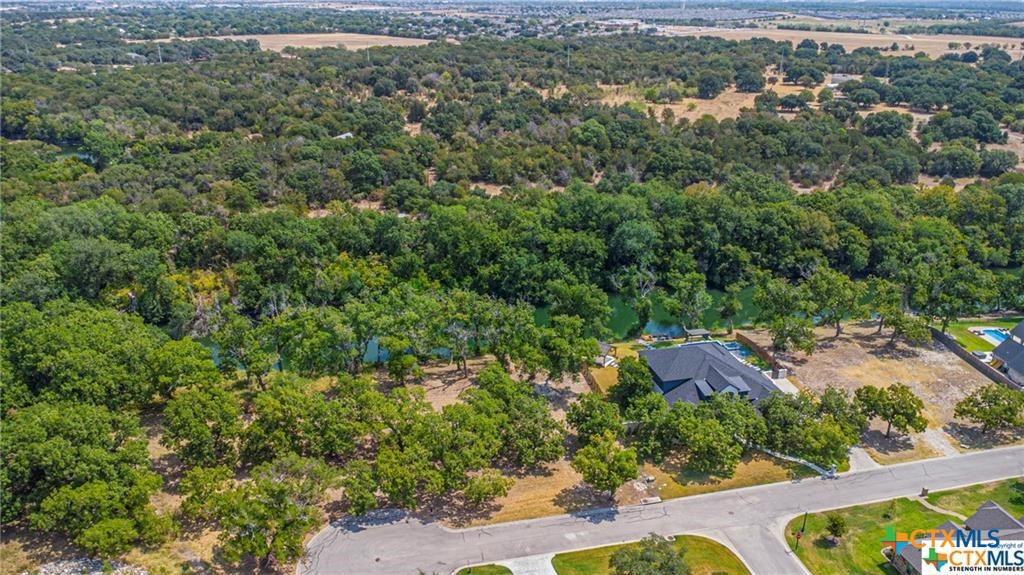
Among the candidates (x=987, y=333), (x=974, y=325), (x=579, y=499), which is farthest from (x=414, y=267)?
(x=987, y=333)

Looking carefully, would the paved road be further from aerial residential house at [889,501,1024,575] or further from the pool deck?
the pool deck

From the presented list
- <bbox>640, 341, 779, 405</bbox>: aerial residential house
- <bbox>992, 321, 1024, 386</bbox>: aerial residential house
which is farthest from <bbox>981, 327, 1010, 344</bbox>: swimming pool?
<bbox>640, 341, 779, 405</bbox>: aerial residential house

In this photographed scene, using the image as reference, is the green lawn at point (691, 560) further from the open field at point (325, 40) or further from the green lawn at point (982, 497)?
the open field at point (325, 40)

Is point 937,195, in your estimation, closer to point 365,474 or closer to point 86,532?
point 365,474

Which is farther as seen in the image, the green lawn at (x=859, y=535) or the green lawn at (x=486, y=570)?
the green lawn at (x=859, y=535)

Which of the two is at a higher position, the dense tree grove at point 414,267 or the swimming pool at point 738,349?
the dense tree grove at point 414,267

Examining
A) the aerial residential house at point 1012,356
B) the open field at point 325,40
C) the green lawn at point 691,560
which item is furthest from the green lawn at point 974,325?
the open field at point 325,40

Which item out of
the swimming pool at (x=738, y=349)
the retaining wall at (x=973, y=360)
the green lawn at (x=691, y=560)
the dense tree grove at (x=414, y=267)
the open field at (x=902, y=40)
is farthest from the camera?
the open field at (x=902, y=40)

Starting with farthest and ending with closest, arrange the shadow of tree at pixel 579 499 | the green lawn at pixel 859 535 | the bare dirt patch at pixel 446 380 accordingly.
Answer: the bare dirt patch at pixel 446 380 → the shadow of tree at pixel 579 499 → the green lawn at pixel 859 535
